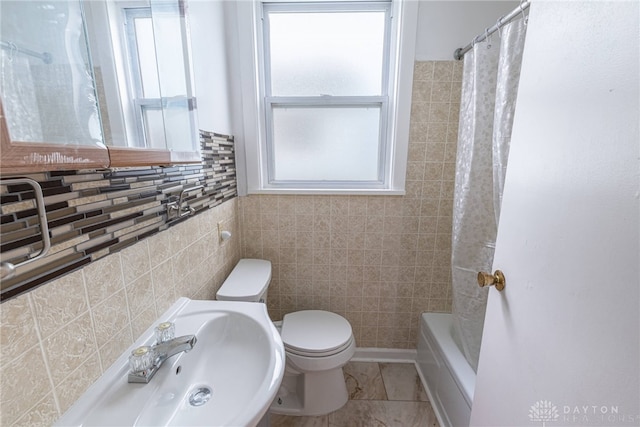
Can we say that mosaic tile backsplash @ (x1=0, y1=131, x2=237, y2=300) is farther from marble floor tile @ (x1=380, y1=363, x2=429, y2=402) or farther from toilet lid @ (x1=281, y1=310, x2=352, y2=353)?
marble floor tile @ (x1=380, y1=363, x2=429, y2=402)

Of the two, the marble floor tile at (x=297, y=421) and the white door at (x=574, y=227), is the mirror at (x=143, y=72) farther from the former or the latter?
the marble floor tile at (x=297, y=421)

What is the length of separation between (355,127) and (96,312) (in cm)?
150

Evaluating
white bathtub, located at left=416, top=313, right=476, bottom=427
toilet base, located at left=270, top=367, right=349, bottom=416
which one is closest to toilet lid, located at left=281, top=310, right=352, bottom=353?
toilet base, located at left=270, top=367, right=349, bottom=416

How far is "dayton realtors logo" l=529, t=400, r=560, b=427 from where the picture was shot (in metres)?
0.59

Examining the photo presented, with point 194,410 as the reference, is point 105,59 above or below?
above

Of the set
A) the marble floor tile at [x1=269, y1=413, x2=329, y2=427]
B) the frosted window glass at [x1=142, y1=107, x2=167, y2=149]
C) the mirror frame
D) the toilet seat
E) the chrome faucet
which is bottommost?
the marble floor tile at [x1=269, y1=413, x2=329, y2=427]

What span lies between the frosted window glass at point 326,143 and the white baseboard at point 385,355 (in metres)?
1.15

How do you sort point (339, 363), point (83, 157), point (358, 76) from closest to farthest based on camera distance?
1. point (83, 157)
2. point (339, 363)
3. point (358, 76)

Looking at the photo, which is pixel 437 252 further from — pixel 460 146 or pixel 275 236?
pixel 275 236

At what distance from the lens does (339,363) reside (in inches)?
52.1

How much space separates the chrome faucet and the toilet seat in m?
0.70

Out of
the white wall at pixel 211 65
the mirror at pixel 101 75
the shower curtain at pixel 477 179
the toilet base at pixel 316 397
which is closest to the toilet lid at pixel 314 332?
the toilet base at pixel 316 397

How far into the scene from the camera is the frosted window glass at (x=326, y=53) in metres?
1.56

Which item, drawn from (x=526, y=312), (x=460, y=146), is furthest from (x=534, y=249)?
(x=460, y=146)
